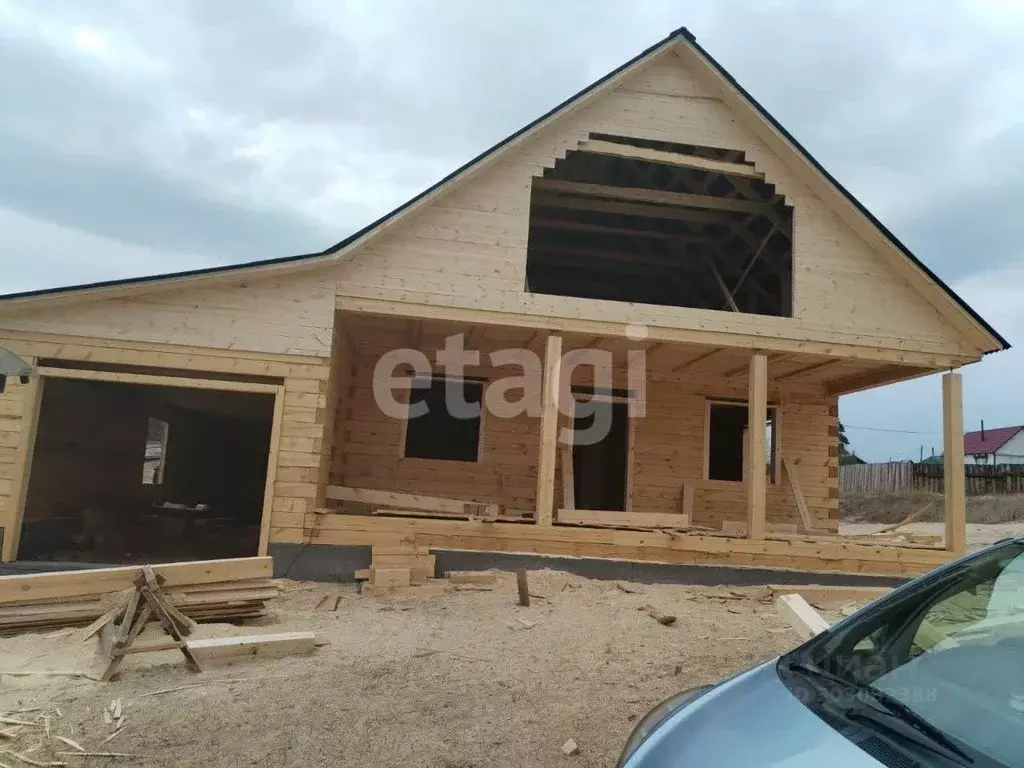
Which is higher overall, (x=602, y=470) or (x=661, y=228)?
(x=661, y=228)

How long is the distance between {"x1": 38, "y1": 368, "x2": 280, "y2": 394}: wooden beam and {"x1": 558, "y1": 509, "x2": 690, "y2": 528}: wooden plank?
15.1 ft

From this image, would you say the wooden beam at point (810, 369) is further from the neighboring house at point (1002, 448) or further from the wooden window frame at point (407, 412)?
the neighboring house at point (1002, 448)

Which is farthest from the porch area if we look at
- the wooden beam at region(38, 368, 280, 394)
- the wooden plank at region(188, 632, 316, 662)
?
the wooden plank at region(188, 632, 316, 662)

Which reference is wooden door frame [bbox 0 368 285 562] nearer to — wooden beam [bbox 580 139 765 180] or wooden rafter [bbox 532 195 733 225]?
wooden rafter [bbox 532 195 733 225]

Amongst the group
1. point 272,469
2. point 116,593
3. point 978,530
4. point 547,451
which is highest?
point 547,451

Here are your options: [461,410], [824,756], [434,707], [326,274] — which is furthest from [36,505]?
[824,756]

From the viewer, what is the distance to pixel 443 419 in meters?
12.9

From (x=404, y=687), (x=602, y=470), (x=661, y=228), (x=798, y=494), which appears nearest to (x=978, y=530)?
(x=798, y=494)

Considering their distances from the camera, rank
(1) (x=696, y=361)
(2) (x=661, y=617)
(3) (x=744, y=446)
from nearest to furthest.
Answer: (2) (x=661, y=617) → (1) (x=696, y=361) → (3) (x=744, y=446)

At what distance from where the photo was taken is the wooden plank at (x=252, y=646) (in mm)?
5621

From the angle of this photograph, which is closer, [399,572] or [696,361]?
[399,572]

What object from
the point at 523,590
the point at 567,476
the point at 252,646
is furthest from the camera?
the point at 567,476

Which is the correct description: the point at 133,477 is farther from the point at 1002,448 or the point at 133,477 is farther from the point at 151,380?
the point at 1002,448

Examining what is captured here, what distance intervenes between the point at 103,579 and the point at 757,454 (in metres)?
8.50
